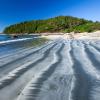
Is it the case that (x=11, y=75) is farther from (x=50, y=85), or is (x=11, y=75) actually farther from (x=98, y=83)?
(x=98, y=83)

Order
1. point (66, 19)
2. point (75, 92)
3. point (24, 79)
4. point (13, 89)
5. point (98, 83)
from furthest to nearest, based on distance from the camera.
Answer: point (66, 19), point (24, 79), point (98, 83), point (13, 89), point (75, 92)

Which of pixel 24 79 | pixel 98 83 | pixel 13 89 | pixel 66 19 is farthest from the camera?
pixel 66 19

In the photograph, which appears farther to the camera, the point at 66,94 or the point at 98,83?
the point at 98,83

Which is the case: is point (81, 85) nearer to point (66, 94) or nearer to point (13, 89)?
point (66, 94)

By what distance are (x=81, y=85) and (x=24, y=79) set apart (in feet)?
4.19

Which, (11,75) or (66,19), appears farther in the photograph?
(66,19)

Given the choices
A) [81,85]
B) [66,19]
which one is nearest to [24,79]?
[81,85]

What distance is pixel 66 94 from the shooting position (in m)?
4.52

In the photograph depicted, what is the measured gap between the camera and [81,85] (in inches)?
204

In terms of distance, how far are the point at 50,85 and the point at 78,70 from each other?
74.7 inches

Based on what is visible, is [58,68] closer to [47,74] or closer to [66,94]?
[47,74]

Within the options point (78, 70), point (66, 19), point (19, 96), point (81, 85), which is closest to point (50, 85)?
point (81, 85)

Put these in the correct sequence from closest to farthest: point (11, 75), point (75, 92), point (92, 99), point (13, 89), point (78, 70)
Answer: point (92, 99) < point (75, 92) < point (13, 89) < point (11, 75) < point (78, 70)

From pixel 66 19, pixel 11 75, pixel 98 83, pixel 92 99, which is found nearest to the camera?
pixel 92 99
